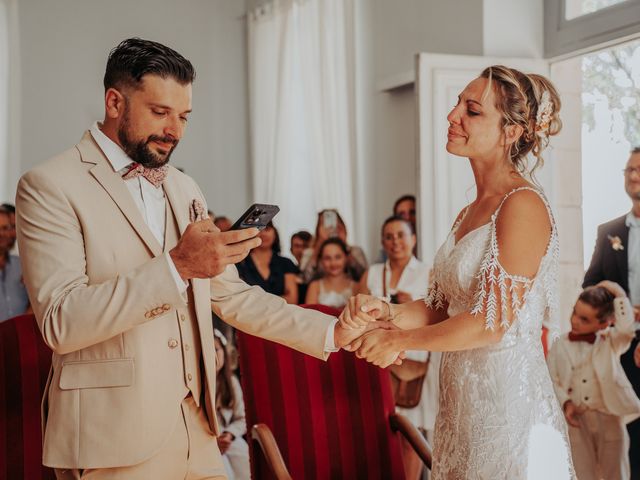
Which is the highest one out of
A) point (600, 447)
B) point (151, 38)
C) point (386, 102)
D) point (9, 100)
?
point (151, 38)

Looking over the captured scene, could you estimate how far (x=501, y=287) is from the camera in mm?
2234

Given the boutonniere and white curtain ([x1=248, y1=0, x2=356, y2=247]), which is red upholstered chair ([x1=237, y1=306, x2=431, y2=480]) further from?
white curtain ([x1=248, y1=0, x2=356, y2=247])

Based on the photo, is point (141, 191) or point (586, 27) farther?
point (586, 27)

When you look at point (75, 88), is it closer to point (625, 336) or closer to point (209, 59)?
point (209, 59)

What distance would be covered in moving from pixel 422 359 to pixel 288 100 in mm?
4623

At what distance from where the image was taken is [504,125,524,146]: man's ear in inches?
94.9

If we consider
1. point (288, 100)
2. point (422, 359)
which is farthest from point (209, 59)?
point (422, 359)

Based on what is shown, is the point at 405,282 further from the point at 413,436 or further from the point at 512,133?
the point at 512,133

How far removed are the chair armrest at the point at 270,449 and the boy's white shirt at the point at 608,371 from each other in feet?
8.29

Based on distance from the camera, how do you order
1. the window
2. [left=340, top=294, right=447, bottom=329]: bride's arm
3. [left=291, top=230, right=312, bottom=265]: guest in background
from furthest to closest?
[left=291, top=230, right=312, bottom=265]: guest in background
the window
[left=340, top=294, right=447, bottom=329]: bride's arm

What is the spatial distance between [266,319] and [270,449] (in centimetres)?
40

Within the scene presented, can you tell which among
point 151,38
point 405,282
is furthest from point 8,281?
point 151,38

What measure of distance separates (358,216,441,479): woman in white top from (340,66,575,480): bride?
2.43 m

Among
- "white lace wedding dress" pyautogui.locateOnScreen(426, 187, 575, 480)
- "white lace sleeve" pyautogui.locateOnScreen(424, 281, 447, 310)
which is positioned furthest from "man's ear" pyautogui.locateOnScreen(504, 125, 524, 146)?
"white lace sleeve" pyautogui.locateOnScreen(424, 281, 447, 310)
